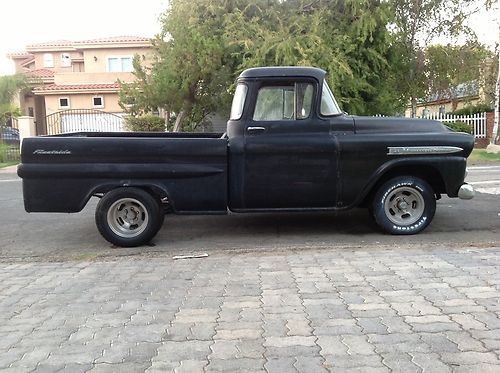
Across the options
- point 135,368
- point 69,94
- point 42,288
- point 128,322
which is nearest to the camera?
point 135,368

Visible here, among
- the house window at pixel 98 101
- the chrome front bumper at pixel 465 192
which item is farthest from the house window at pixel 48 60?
the chrome front bumper at pixel 465 192

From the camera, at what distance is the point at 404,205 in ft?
22.1

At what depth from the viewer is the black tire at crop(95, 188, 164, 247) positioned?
251 inches

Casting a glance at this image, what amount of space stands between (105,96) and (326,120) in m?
29.7

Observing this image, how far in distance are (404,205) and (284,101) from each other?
2131 millimetres

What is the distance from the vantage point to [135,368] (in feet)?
10.4

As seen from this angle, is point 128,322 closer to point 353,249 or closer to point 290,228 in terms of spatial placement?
point 353,249

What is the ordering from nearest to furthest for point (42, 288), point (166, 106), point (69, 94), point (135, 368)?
1. point (135, 368)
2. point (42, 288)
3. point (166, 106)
4. point (69, 94)

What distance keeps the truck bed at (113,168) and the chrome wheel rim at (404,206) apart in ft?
7.29

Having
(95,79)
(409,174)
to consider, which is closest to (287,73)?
(409,174)

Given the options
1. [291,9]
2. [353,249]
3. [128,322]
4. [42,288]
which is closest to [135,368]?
[128,322]

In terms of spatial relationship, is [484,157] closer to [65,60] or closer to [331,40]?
[331,40]

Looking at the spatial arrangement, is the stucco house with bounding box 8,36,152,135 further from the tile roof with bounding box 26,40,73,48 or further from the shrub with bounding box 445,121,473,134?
the shrub with bounding box 445,121,473,134

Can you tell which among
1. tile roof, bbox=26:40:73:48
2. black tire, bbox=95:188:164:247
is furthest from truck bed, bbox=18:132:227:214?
tile roof, bbox=26:40:73:48
